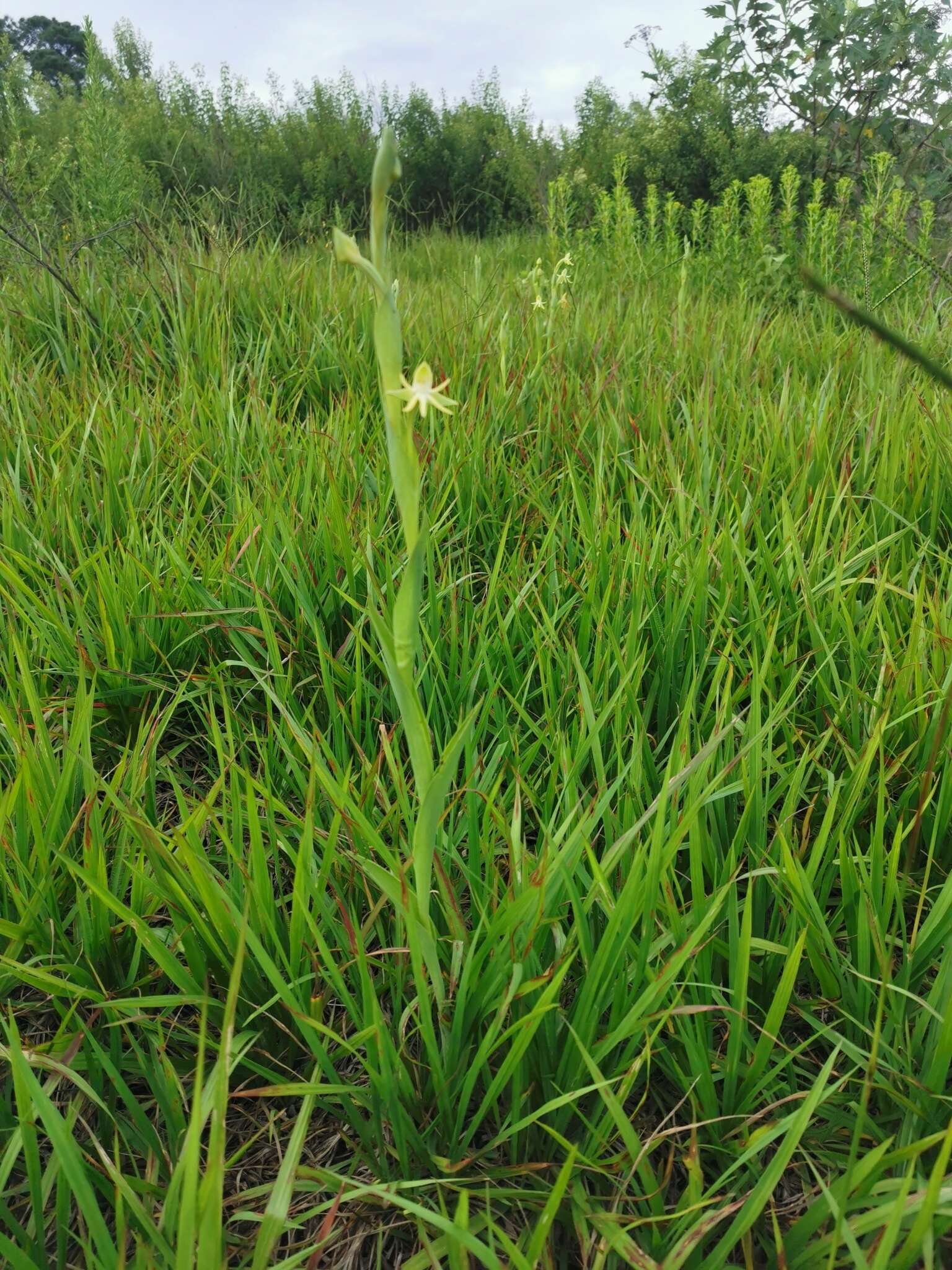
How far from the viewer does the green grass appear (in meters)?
0.71

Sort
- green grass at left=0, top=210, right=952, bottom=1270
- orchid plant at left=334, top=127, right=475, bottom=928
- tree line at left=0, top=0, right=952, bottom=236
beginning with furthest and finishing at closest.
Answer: tree line at left=0, top=0, right=952, bottom=236 < green grass at left=0, top=210, right=952, bottom=1270 < orchid plant at left=334, top=127, right=475, bottom=928

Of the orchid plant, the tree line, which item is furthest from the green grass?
the tree line

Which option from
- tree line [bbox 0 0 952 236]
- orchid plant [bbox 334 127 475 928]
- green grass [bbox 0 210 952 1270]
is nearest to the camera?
orchid plant [bbox 334 127 475 928]

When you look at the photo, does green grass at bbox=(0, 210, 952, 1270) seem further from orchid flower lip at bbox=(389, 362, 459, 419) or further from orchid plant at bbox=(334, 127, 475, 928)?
orchid flower lip at bbox=(389, 362, 459, 419)

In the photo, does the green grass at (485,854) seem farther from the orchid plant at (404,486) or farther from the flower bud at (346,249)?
the flower bud at (346,249)

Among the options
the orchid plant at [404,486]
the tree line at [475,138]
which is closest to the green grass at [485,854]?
the orchid plant at [404,486]

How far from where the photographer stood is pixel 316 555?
1444mm

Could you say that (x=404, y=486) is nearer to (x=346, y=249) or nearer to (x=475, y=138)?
(x=346, y=249)

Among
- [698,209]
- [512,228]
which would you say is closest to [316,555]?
[698,209]

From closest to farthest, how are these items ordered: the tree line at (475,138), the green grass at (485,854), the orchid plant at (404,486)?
the orchid plant at (404,486), the green grass at (485,854), the tree line at (475,138)

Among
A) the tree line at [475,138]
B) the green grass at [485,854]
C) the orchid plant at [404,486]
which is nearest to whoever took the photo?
the orchid plant at [404,486]

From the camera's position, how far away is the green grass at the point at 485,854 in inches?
28.1

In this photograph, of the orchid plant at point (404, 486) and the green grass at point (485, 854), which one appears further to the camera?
the green grass at point (485, 854)

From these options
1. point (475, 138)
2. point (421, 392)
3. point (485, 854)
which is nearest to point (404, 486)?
point (421, 392)
